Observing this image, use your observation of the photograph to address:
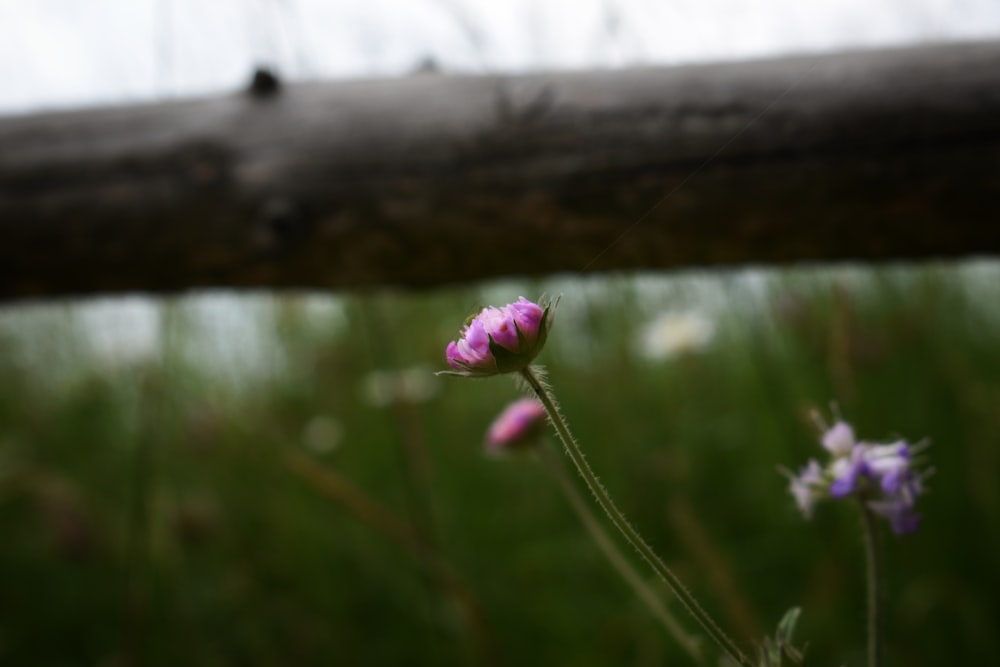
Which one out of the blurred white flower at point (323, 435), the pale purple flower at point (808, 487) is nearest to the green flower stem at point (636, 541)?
the pale purple flower at point (808, 487)

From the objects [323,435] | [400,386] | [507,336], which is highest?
[323,435]

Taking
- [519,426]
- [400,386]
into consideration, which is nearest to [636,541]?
[519,426]

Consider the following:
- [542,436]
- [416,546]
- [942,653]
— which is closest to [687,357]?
[942,653]

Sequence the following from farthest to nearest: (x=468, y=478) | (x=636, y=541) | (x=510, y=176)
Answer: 1. (x=468, y=478)
2. (x=510, y=176)
3. (x=636, y=541)

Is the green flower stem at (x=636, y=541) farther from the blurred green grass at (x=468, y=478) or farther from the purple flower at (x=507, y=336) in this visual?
the blurred green grass at (x=468, y=478)

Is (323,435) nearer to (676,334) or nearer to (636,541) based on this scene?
(676,334)

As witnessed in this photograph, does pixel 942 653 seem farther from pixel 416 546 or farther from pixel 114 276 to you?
pixel 114 276
